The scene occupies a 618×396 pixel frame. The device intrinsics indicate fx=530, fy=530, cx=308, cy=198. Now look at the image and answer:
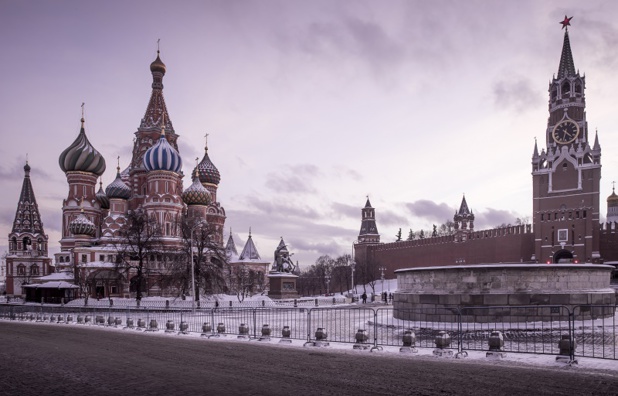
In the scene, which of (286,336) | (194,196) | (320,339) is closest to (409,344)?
(320,339)

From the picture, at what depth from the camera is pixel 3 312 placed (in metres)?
31.7

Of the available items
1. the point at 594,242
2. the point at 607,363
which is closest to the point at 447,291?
the point at 607,363

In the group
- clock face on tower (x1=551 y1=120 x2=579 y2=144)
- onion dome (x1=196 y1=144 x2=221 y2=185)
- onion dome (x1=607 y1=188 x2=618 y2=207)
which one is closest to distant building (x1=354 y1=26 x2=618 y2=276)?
clock face on tower (x1=551 y1=120 x2=579 y2=144)

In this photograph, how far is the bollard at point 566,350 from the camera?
9.28 metres

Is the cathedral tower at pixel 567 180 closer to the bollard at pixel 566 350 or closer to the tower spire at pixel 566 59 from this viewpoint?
the tower spire at pixel 566 59

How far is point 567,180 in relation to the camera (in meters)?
58.7

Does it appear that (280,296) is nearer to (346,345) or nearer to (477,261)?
(477,261)

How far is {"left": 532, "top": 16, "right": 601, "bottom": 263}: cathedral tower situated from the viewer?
56562 millimetres

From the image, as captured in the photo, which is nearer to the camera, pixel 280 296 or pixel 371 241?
pixel 280 296

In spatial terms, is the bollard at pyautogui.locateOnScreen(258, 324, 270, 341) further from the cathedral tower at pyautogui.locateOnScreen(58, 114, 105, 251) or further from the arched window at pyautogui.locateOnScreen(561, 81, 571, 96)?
the arched window at pyautogui.locateOnScreen(561, 81, 571, 96)

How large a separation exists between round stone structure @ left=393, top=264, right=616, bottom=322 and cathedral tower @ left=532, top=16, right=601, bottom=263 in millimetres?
44272

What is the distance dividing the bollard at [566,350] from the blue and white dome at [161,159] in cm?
4582

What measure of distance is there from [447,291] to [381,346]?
5.48 metres

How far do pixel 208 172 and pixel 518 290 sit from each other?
5303 cm
